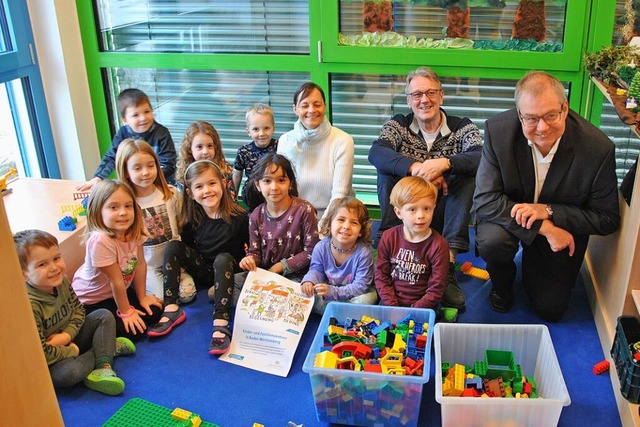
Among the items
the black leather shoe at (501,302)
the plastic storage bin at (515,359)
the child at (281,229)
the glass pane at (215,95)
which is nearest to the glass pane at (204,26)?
the glass pane at (215,95)

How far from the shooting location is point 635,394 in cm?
185

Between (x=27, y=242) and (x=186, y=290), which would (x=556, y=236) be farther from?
(x=27, y=242)

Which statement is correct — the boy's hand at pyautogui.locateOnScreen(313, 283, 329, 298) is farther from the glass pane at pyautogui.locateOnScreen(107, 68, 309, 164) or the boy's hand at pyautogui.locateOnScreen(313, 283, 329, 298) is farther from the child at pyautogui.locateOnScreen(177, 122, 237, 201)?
the glass pane at pyautogui.locateOnScreen(107, 68, 309, 164)

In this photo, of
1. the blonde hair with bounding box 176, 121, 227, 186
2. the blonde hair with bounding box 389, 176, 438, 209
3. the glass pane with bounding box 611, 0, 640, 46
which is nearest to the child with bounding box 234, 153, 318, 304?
the blonde hair with bounding box 176, 121, 227, 186

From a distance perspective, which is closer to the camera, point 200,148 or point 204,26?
point 200,148

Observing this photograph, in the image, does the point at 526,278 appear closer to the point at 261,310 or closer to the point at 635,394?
the point at 635,394

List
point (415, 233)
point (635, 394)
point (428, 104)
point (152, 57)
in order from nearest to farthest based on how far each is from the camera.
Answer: point (635, 394)
point (415, 233)
point (428, 104)
point (152, 57)

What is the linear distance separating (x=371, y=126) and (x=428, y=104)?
2.33 feet

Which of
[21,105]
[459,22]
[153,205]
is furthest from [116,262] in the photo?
[459,22]

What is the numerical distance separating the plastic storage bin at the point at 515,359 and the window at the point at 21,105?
2.43m

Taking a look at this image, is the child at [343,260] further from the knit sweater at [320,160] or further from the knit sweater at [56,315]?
the knit sweater at [56,315]

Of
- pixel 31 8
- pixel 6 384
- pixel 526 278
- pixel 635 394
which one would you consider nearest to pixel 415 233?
pixel 526 278

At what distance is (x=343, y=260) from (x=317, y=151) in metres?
0.63

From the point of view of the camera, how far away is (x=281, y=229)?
2684mm
